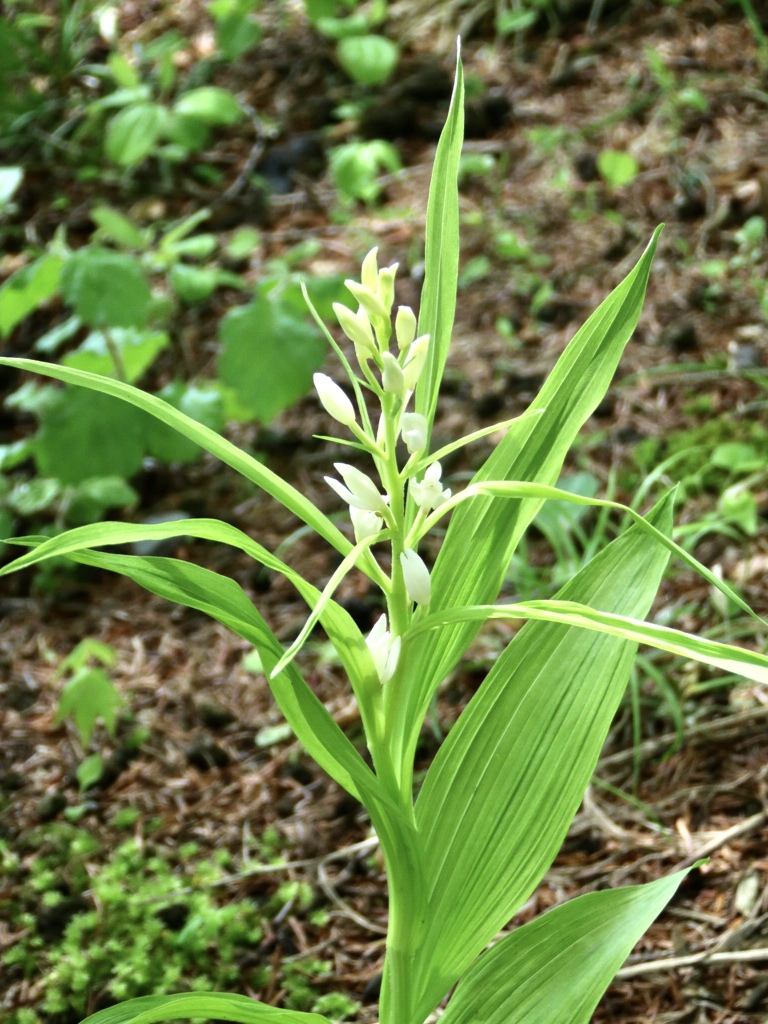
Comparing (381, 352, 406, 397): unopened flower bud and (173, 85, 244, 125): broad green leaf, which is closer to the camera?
(381, 352, 406, 397): unopened flower bud

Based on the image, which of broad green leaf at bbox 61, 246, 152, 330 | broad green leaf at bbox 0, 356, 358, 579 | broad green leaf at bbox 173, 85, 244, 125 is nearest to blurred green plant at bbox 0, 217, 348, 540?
broad green leaf at bbox 61, 246, 152, 330

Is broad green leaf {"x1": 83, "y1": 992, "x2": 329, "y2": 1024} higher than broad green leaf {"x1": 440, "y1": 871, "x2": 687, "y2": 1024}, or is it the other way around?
broad green leaf {"x1": 83, "y1": 992, "x2": 329, "y2": 1024}

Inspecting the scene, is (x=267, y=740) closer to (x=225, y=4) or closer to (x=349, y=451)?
(x=349, y=451)

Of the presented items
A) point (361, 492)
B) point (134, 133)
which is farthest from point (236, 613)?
point (134, 133)

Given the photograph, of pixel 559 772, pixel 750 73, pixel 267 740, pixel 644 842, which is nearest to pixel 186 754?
pixel 267 740

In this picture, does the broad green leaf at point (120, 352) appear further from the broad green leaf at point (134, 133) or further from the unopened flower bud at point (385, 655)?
the unopened flower bud at point (385, 655)

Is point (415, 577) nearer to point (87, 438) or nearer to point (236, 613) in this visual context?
point (236, 613)

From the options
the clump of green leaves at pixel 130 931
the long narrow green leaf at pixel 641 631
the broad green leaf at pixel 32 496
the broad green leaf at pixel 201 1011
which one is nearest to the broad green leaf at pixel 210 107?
the broad green leaf at pixel 32 496

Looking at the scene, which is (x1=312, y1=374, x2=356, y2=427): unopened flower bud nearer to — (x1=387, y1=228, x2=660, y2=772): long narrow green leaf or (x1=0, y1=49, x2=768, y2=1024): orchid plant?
(x1=0, y1=49, x2=768, y2=1024): orchid plant
